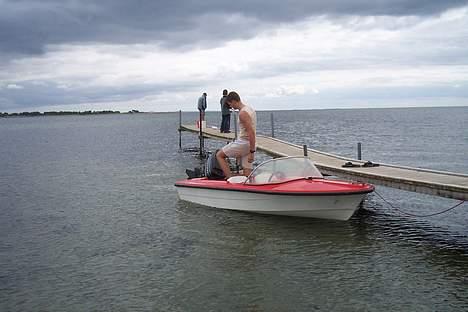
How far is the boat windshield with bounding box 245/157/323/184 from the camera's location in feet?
42.4

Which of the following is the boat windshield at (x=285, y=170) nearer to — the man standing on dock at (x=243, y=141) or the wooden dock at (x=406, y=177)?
the man standing on dock at (x=243, y=141)

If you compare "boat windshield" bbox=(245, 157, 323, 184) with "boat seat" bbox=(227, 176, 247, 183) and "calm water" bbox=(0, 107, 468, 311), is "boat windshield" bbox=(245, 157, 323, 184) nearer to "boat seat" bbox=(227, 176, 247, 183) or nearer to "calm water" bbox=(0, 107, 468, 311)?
"boat seat" bbox=(227, 176, 247, 183)

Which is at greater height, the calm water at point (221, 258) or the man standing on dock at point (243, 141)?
the man standing on dock at point (243, 141)

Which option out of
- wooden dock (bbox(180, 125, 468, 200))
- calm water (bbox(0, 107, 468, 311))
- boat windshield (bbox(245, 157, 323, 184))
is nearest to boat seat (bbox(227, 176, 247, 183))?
boat windshield (bbox(245, 157, 323, 184))

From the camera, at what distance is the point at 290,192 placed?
12.3 metres

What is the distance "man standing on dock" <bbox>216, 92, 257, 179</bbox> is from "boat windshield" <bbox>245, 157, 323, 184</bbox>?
1005 millimetres

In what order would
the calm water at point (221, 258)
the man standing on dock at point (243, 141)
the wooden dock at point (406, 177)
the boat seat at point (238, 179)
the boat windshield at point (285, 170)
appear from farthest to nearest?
the boat seat at point (238, 179) → the man standing on dock at point (243, 141) → the boat windshield at point (285, 170) → the wooden dock at point (406, 177) → the calm water at point (221, 258)

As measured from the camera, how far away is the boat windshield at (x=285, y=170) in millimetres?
12911

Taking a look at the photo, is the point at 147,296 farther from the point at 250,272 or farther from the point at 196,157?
the point at 196,157

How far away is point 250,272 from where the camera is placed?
31.3 ft

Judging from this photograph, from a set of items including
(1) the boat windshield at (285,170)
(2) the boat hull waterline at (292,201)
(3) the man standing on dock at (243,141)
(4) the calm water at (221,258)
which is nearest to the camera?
(4) the calm water at (221,258)

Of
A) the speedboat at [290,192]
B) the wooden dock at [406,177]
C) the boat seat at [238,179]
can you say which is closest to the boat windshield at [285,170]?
the speedboat at [290,192]

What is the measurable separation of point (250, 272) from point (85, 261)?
11.0ft

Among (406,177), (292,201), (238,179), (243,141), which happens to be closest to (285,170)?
(292,201)
